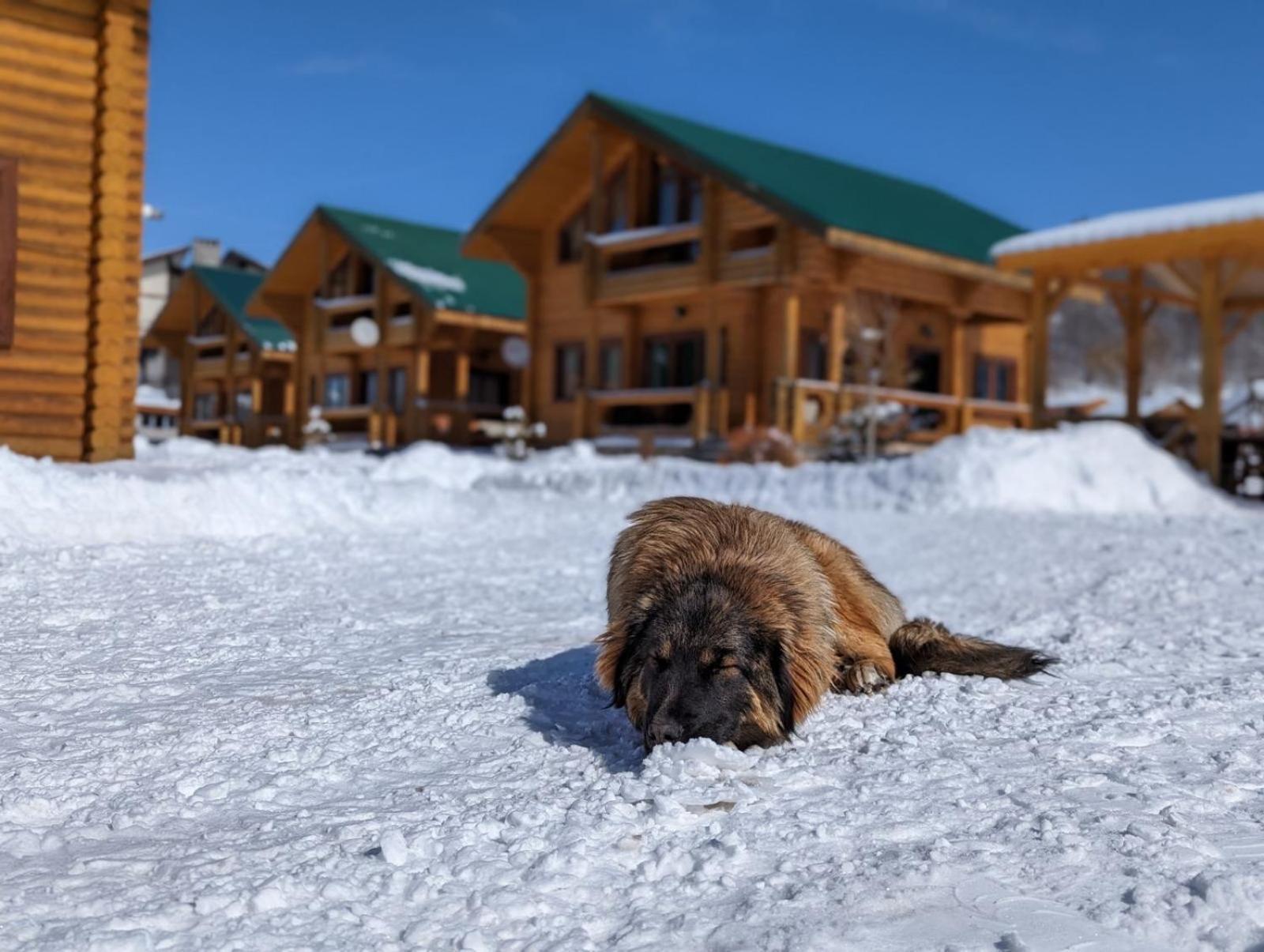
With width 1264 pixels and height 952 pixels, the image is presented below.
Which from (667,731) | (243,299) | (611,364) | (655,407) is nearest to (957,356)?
(655,407)

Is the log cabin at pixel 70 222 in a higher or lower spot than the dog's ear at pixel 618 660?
higher

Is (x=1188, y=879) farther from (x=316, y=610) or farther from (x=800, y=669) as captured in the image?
(x=316, y=610)

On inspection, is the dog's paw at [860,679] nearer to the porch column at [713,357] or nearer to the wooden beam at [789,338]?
the wooden beam at [789,338]

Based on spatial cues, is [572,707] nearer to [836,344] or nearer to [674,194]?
[836,344]

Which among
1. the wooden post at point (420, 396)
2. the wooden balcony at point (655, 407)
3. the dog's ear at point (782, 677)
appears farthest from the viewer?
the wooden post at point (420, 396)

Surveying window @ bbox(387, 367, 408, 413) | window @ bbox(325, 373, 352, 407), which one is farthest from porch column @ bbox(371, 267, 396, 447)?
window @ bbox(325, 373, 352, 407)

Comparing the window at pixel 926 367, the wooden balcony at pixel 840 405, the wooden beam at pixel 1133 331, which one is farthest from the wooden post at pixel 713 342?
the wooden beam at pixel 1133 331
